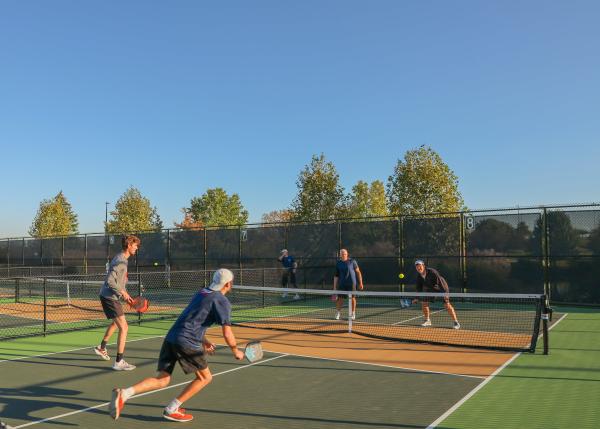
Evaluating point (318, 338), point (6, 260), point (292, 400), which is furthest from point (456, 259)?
point (6, 260)

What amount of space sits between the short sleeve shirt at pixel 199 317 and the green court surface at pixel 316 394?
92 cm

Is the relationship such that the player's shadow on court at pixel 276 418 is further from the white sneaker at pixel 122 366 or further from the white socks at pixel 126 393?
the white sneaker at pixel 122 366

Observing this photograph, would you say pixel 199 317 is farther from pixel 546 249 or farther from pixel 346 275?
pixel 546 249

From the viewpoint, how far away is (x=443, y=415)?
19.3 ft

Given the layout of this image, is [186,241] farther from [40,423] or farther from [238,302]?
[40,423]

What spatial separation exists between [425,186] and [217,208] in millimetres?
36872

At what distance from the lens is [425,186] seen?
1215 inches

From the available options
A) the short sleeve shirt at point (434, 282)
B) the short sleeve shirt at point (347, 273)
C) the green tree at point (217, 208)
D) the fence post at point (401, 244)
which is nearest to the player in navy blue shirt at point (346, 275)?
the short sleeve shirt at point (347, 273)

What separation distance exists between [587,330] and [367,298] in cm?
895

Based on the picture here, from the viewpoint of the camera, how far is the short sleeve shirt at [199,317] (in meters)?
5.54

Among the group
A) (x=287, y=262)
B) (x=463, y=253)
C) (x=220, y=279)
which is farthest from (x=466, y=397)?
(x=287, y=262)

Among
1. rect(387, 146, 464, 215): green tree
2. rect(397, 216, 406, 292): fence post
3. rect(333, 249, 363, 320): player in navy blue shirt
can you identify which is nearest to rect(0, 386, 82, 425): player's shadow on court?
rect(333, 249, 363, 320): player in navy blue shirt

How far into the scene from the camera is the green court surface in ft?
19.0

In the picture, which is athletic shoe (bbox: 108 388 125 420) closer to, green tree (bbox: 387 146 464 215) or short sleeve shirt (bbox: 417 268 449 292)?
short sleeve shirt (bbox: 417 268 449 292)
